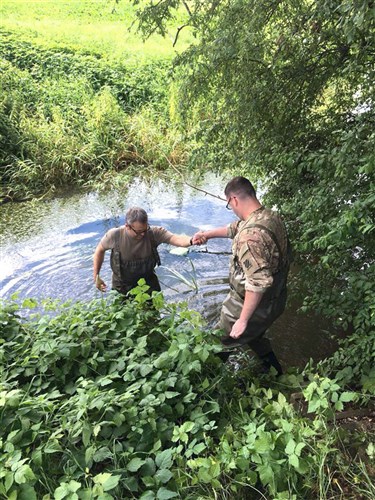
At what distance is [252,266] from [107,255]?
434cm

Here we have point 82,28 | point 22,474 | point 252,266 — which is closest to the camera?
point 22,474

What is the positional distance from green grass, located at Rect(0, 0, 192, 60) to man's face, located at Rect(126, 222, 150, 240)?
30.8ft

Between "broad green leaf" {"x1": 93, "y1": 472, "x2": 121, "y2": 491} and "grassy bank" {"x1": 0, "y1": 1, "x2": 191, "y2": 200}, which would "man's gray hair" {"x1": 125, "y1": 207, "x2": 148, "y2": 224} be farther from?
"grassy bank" {"x1": 0, "y1": 1, "x2": 191, "y2": 200}

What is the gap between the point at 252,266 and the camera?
123 inches

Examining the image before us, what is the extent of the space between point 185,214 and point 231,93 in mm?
4009

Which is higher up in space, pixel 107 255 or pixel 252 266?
pixel 252 266

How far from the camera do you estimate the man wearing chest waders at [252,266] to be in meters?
3.13

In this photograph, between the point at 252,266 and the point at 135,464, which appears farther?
the point at 252,266

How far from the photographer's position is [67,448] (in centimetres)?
230

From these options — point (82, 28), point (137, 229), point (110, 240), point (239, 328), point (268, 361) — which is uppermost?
point (82, 28)

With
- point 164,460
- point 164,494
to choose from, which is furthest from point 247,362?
point 164,494

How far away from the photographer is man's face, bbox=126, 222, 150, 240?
4.05 m

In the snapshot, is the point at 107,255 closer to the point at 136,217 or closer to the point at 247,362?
the point at 136,217

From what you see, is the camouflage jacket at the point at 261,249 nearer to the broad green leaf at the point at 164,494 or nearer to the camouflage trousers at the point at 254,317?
the camouflage trousers at the point at 254,317
